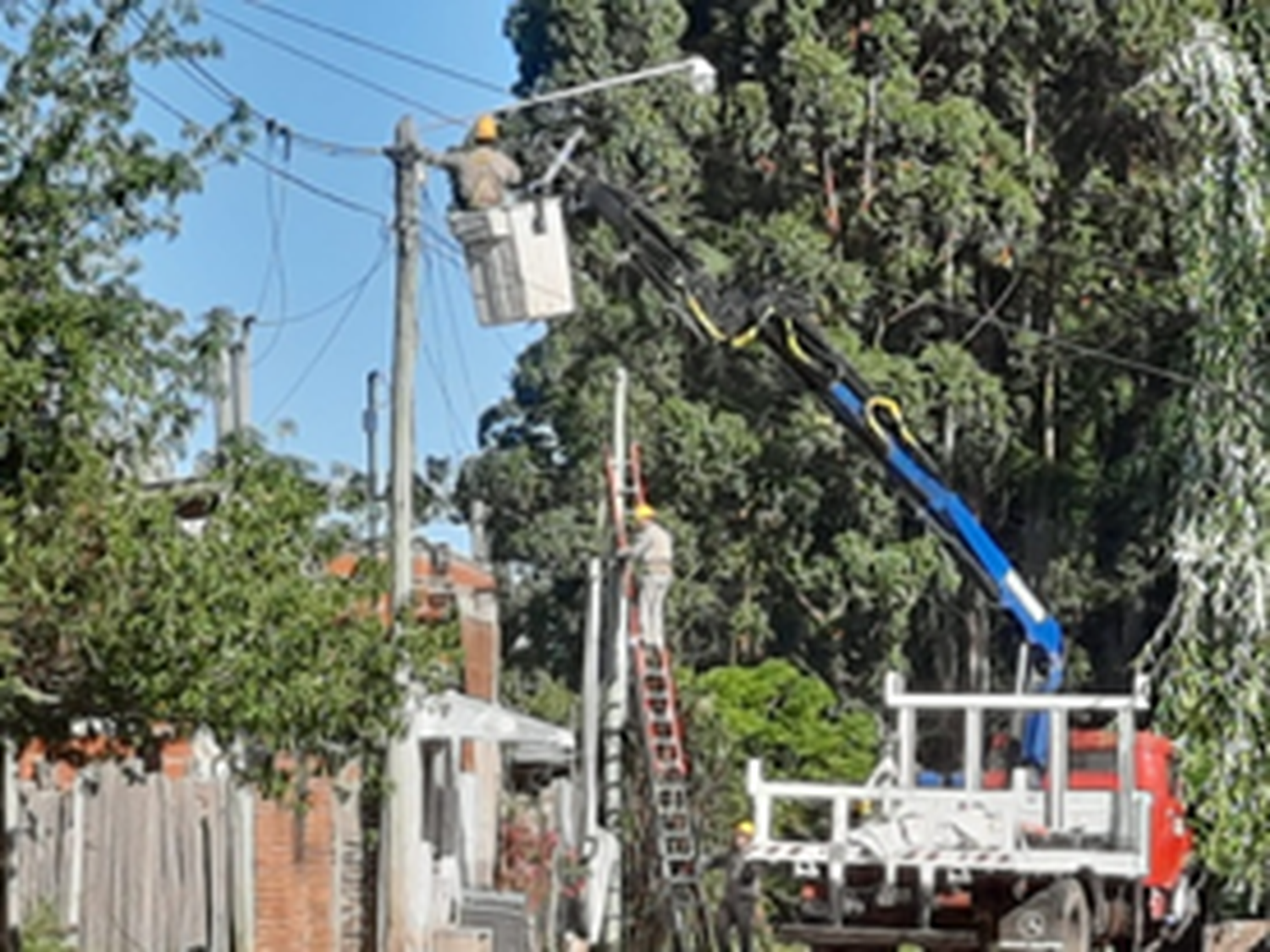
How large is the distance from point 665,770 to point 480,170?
11.5 metres

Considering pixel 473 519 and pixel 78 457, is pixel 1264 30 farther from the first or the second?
pixel 473 519

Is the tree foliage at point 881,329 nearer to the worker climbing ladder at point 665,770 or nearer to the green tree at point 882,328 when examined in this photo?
the green tree at point 882,328

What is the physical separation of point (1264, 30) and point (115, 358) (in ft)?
40.6

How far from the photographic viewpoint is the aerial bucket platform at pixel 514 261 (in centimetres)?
2212

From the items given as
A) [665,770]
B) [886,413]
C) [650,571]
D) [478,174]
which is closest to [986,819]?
[478,174]

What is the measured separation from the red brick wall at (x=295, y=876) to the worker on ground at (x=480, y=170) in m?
5.40

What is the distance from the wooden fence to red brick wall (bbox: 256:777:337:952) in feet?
3.33

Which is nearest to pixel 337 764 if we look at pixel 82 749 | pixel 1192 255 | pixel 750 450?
pixel 82 749

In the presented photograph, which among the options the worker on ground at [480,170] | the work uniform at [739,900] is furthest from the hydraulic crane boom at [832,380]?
the worker on ground at [480,170]

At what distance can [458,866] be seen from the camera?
30266 mm

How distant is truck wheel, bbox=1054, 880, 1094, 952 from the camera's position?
20453mm

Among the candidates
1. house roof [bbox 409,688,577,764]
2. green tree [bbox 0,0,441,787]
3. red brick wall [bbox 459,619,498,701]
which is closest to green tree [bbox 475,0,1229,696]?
red brick wall [bbox 459,619,498,701]

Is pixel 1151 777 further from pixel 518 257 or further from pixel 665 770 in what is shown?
pixel 665 770

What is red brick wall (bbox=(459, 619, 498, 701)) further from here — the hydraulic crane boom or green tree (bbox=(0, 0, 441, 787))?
green tree (bbox=(0, 0, 441, 787))
